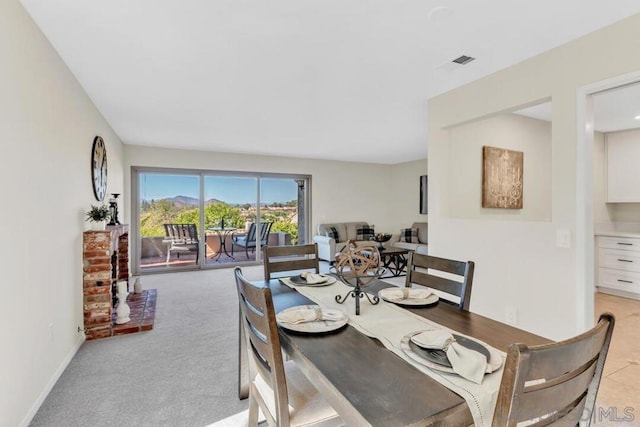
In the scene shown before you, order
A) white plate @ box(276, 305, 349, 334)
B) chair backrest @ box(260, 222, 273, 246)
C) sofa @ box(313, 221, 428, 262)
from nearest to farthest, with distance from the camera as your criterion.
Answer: white plate @ box(276, 305, 349, 334), sofa @ box(313, 221, 428, 262), chair backrest @ box(260, 222, 273, 246)

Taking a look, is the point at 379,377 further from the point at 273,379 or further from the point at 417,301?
the point at 417,301

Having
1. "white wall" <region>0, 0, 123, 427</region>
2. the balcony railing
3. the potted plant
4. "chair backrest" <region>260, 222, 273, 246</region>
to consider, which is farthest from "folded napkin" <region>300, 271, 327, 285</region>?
"chair backrest" <region>260, 222, 273, 246</region>

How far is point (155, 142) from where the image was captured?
577 centimetres

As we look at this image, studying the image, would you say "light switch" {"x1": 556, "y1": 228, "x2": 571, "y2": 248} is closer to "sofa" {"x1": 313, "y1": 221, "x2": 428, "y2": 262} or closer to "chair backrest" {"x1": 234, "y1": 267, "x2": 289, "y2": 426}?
"chair backrest" {"x1": 234, "y1": 267, "x2": 289, "y2": 426}

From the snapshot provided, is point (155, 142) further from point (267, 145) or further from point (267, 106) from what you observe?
point (267, 106)

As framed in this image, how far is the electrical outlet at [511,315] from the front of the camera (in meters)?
2.64

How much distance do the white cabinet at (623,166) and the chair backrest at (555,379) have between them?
5.17 metres

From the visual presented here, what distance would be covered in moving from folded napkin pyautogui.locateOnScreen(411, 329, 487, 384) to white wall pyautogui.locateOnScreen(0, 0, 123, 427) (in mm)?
2020

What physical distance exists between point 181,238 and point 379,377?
248 inches

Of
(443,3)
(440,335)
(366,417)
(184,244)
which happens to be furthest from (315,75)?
(184,244)

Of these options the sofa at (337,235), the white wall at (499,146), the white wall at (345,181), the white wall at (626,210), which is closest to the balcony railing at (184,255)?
the sofa at (337,235)

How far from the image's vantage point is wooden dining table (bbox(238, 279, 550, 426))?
842 millimetres

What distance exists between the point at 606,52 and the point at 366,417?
2.65 m

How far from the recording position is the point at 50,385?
221 centimetres
